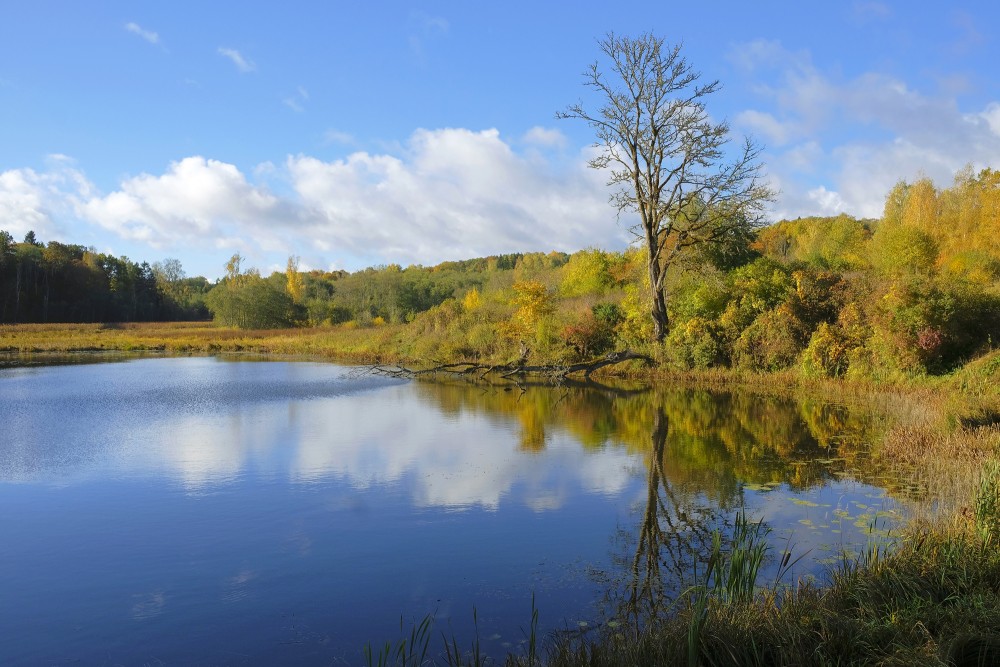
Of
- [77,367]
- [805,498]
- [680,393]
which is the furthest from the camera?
[77,367]

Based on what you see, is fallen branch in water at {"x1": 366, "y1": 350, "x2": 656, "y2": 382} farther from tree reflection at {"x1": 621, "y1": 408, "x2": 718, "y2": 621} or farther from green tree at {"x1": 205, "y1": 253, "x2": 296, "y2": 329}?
green tree at {"x1": 205, "y1": 253, "x2": 296, "y2": 329}

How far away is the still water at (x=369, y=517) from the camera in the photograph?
19.6 feet

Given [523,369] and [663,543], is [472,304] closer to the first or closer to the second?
[523,369]

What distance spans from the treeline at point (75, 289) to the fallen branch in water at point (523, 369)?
49598mm

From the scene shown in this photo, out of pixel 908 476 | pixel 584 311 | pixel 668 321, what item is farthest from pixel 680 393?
pixel 908 476

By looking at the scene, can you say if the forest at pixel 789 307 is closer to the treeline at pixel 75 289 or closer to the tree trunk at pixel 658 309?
the tree trunk at pixel 658 309

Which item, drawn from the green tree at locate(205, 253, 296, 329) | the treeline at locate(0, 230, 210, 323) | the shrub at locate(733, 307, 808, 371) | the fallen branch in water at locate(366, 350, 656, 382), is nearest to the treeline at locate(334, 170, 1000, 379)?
the shrub at locate(733, 307, 808, 371)

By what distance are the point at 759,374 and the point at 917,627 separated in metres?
19.4

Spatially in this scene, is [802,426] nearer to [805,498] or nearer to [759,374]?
[805,498]

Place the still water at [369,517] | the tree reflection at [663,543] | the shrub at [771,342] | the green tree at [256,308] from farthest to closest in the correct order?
1. the green tree at [256,308]
2. the shrub at [771,342]
3. the tree reflection at [663,543]
4. the still water at [369,517]

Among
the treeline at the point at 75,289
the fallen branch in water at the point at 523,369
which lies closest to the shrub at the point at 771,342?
the fallen branch in water at the point at 523,369

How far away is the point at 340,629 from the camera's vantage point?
5812mm

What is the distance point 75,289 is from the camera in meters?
67.1

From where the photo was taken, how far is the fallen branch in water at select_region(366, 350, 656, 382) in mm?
26125
